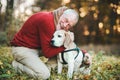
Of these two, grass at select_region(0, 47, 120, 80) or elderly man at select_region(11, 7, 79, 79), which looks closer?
elderly man at select_region(11, 7, 79, 79)

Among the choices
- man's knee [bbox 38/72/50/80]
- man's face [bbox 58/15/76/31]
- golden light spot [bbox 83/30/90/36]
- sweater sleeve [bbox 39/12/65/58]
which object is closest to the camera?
man's face [bbox 58/15/76/31]

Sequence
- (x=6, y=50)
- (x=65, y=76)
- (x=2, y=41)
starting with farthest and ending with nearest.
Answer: (x=2, y=41), (x=6, y=50), (x=65, y=76)

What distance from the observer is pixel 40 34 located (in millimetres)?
7391

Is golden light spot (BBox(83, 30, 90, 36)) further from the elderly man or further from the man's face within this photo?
the man's face

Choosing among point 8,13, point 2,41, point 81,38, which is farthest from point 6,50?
point 81,38

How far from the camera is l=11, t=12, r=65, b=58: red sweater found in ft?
24.0

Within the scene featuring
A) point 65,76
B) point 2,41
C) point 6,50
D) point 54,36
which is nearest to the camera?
point 54,36

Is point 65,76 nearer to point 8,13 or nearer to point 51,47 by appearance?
point 51,47

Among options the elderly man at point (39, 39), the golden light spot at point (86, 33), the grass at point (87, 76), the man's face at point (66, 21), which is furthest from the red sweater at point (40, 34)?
the golden light spot at point (86, 33)

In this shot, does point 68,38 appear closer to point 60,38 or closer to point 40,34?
point 60,38

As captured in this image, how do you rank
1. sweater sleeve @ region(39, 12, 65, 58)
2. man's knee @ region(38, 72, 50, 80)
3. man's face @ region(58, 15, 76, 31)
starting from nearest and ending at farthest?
man's face @ region(58, 15, 76, 31)
sweater sleeve @ region(39, 12, 65, 58)
man's knee @ region(38, 72, 50, 80)

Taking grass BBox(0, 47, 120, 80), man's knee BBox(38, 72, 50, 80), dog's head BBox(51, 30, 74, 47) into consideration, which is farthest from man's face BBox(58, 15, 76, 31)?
grass BBox(0, 47, 120, 80)

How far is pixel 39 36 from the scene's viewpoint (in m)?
7.53

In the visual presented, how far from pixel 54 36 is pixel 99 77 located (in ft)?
4.40
